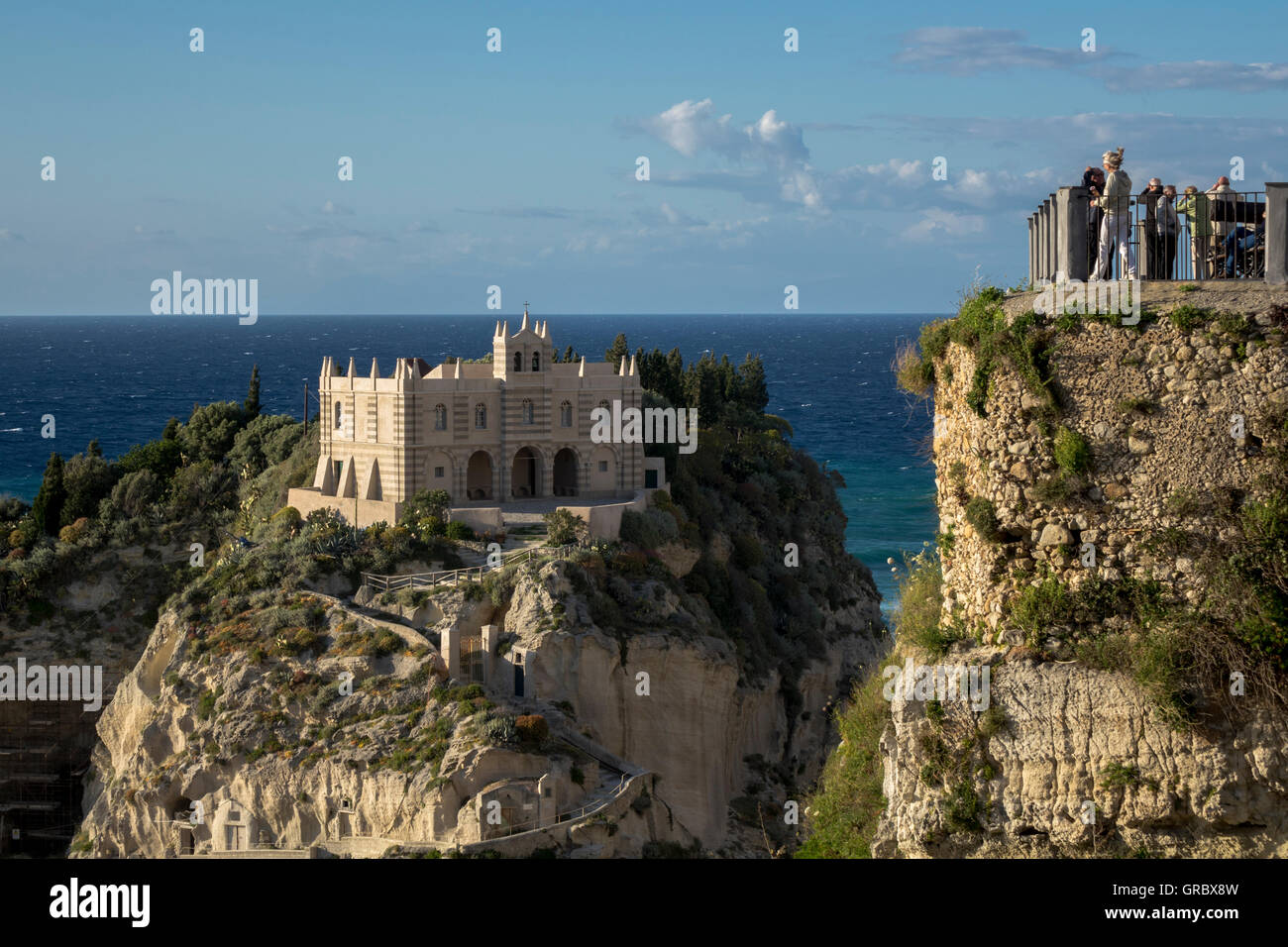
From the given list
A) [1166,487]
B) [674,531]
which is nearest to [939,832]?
[1166,487]

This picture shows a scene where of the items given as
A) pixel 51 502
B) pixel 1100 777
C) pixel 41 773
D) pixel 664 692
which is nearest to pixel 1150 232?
pixel 1100 777

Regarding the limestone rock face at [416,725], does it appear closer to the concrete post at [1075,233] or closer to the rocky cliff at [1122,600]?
the rocky cliff at [1122,600]

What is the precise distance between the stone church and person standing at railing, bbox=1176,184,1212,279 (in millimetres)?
53791

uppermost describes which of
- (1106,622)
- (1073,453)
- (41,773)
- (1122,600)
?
(1073,453)

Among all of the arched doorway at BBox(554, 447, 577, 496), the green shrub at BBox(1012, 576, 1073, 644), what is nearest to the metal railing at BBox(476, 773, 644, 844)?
the arched doorway at BBox(554, 447, 577, 496)

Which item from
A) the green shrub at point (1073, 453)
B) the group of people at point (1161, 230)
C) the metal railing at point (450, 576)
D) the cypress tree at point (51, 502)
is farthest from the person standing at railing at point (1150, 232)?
the cypress tree at point (51, 502)

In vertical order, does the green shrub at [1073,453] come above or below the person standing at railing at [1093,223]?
below

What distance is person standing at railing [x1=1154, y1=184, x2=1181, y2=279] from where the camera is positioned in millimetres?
17859

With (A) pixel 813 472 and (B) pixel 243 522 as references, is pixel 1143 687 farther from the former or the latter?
(A) pixel 813 472

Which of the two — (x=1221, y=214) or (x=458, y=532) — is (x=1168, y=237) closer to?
(x=1221, y=214)

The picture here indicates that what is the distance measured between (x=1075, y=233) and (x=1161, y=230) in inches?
39.4

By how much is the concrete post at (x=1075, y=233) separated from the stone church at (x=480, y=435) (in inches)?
2098

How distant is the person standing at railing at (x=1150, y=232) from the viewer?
17.8m

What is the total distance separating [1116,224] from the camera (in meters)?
18.0
